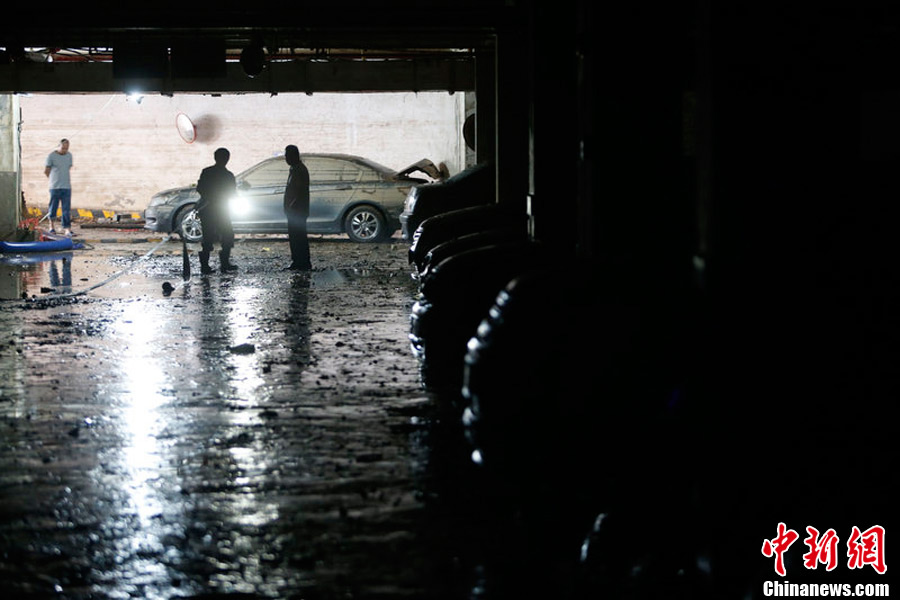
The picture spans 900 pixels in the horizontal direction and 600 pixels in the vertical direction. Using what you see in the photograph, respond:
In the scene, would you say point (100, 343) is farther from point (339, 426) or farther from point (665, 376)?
point (665, 376)

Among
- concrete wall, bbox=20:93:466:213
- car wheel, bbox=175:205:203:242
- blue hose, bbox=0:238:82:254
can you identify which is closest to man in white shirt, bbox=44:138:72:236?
blue hose, bbox=0:238:82:254

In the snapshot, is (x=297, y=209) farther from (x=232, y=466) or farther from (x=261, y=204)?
(x=232, y=466)

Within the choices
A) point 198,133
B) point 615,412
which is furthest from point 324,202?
point 615,412

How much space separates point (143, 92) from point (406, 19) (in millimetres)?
10530

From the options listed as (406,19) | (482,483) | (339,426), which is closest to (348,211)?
(406,19)

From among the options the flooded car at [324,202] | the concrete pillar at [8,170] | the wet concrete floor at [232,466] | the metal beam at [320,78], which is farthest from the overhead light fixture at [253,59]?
the concrete pillar at [8,170]

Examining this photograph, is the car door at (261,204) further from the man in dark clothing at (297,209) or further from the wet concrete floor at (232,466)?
the wet concrete floor at (232,466)

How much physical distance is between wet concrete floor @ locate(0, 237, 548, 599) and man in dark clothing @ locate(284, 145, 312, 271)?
484 cm

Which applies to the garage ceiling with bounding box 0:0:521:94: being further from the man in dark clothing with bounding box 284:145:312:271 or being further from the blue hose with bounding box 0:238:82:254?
the blue hose with bounding box 0:238:82:254

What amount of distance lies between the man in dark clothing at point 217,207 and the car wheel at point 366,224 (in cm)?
506

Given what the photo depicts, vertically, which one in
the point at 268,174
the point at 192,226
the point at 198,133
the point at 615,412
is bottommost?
the point at 615,412

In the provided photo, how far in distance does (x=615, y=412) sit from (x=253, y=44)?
12.3m

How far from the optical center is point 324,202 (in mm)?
21109

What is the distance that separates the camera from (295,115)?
27.6 m
